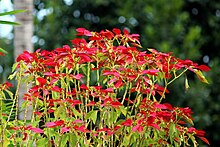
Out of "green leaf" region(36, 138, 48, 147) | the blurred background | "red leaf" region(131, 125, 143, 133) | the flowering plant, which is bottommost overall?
"green leaf" region(36, 138, 48, 147)

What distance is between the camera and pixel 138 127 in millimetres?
3193

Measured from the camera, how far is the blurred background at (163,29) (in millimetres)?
7605

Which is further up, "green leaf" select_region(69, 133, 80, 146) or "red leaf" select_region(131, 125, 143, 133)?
"red leaf" select_region(131, 125, 143, 133)

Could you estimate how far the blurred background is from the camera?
761 cm

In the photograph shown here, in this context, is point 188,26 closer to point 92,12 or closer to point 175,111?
point 92,12

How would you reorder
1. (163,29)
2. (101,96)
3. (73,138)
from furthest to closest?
(163,29), (101,96), (73,138)

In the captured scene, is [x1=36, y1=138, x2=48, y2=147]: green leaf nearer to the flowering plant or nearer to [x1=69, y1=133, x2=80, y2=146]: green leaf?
the flowering plant

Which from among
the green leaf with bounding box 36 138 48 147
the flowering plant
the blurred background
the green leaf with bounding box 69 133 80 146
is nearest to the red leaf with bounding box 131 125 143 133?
the flowering plant

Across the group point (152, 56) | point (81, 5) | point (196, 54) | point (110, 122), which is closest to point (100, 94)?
point (110, 122)

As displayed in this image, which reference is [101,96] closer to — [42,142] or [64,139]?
[64,139]

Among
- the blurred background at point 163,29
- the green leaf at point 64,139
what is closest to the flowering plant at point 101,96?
the green leaf at point 64,139

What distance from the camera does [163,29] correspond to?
7.70m

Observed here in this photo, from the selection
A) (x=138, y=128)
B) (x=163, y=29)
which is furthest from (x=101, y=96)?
(x=163, y=29)

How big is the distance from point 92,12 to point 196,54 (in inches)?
70.3
